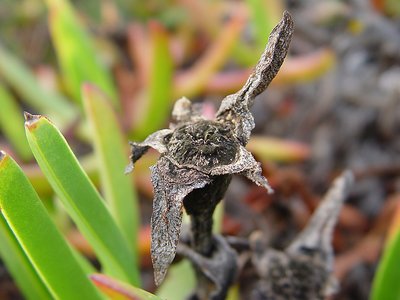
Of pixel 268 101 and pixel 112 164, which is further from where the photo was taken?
pixel 268 101

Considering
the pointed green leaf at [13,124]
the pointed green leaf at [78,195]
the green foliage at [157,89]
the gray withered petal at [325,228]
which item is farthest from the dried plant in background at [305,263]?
the pointed green leaf at [13,124]

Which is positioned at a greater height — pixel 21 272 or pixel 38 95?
pixel 38 95

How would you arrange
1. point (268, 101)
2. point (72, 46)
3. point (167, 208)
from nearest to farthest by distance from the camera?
point (167, 208) < point (72, 46) < point (268, 101)

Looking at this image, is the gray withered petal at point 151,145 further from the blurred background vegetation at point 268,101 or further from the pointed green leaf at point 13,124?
the pointed green leaf at point 13,124

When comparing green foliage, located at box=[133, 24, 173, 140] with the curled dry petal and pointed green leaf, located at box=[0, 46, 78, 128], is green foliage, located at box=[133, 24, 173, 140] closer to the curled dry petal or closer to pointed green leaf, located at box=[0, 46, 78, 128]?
pointed green leaf, located at box=[0, 46, 78, 128]

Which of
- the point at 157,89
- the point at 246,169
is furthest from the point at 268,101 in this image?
the point at 246,169

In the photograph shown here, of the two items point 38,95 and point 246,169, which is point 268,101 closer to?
point 38,95

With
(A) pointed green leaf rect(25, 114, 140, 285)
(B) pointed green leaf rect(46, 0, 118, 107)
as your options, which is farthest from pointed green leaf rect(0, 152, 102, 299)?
(B) pointed green leaf rect(46, 0, 118, 107)

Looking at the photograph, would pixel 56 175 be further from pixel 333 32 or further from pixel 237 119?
pixel 333 32
